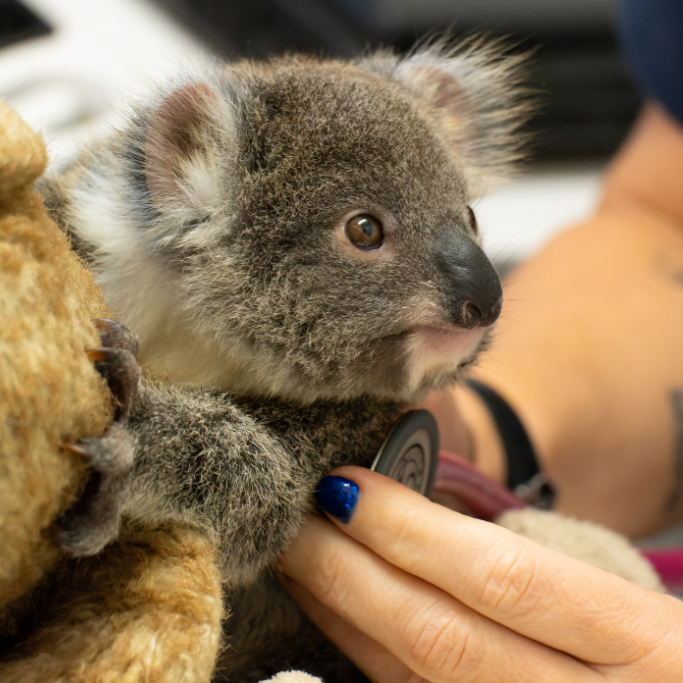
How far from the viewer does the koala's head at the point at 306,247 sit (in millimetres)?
799

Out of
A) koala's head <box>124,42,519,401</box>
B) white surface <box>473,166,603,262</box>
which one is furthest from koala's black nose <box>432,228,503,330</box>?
white surface <box>473,166,603,262</box>

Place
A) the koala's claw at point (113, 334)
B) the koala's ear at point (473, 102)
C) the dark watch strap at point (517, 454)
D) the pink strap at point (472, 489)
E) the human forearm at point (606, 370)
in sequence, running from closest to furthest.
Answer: the koala's claw at point (113, 334)
the pink strap at point (472, 489)
the koala's ear at point (473, 102)
the dark watch strap at point (517, 454)
the human forearm at point (606, 370)

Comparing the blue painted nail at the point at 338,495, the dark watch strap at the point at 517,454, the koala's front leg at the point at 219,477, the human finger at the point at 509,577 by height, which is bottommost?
the dark watch strap at the point at 517,454

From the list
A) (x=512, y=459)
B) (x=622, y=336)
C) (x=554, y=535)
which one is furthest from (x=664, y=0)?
(x=554, y=535)

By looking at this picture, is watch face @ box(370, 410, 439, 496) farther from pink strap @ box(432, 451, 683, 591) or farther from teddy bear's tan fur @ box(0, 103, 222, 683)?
teddy bear's tan fur @ box(0, 103, 222, 683)

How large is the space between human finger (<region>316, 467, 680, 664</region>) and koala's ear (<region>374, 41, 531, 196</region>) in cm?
60

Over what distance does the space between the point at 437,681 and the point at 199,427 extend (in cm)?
45

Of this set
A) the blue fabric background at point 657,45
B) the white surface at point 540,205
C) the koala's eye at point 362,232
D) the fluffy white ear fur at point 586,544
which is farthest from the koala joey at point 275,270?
the white surface at point 540,205

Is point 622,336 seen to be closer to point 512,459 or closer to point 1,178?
point 512,459

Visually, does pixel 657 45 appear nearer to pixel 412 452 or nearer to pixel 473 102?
pixel 473 102

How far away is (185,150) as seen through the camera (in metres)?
0.84

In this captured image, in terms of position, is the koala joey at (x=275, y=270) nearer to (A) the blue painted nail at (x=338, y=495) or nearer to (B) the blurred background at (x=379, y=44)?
(A) the blue painted nail at (x=338, y=495)

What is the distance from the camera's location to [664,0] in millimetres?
1862

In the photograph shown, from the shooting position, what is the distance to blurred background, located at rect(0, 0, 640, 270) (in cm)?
178
